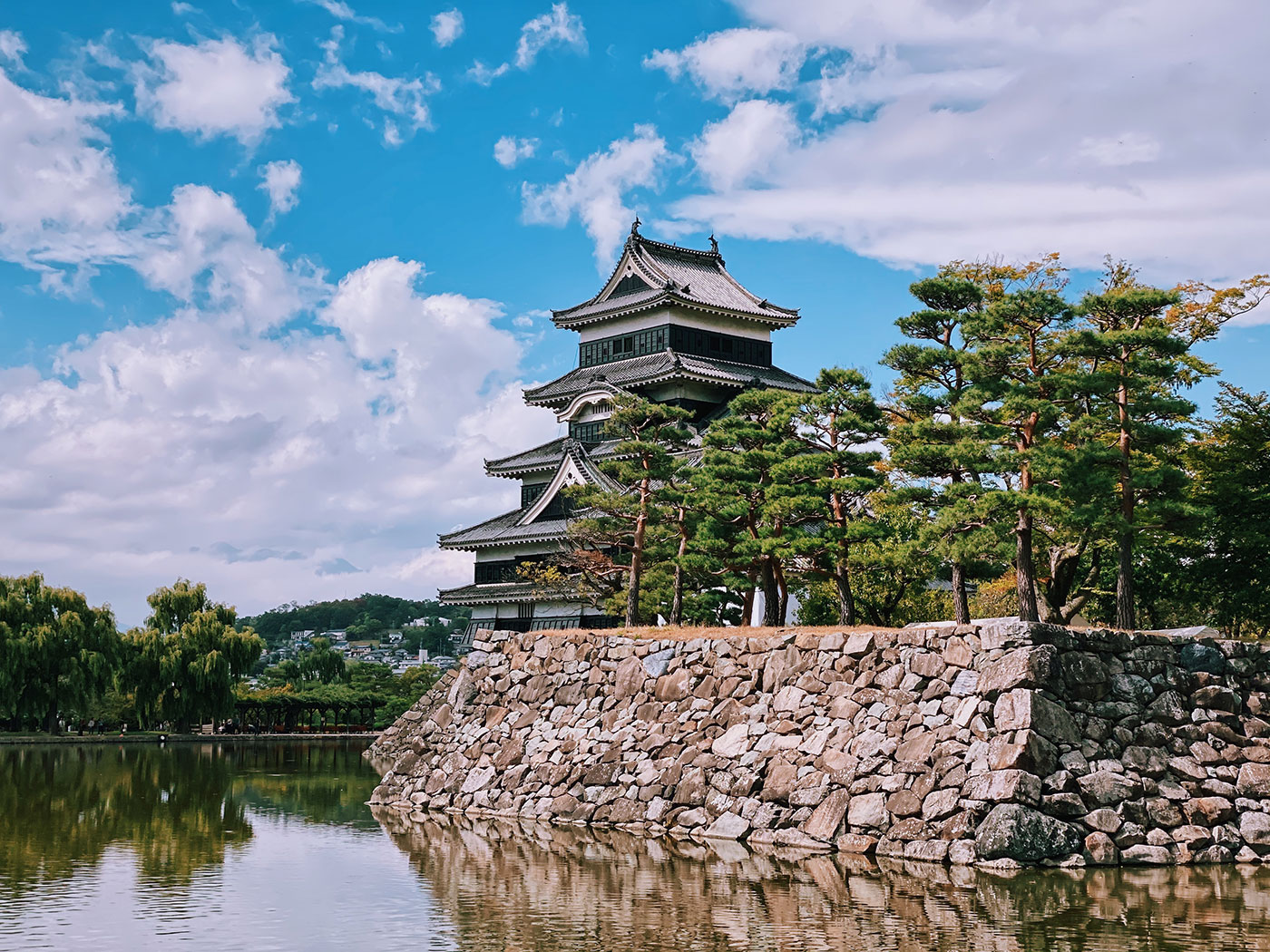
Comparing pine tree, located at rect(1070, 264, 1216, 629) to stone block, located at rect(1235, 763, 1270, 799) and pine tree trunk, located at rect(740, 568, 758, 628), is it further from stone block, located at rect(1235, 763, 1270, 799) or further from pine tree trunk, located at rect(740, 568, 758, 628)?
pine tree trunk, located at rect(740, 568, 758, 628)

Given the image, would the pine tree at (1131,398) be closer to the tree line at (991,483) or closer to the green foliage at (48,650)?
the tree line at (991,483)

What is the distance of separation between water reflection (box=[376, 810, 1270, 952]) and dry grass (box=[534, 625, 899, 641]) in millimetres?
3409

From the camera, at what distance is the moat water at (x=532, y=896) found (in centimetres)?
1098

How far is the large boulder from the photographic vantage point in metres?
14.5

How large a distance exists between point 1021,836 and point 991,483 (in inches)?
332

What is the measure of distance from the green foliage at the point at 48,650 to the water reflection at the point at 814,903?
2882 centimetres

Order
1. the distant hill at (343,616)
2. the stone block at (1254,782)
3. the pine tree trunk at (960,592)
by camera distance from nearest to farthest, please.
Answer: the stone block at (1254,782) < the pine tree trunk at (960,592) < the distant hill at (343,616)

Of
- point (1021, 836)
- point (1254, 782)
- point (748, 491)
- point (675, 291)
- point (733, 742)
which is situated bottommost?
point (1021, 836)

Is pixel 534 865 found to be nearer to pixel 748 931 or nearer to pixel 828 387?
pixel 748 931

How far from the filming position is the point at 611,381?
39469 mm

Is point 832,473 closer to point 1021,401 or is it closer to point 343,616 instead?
point 1021,401

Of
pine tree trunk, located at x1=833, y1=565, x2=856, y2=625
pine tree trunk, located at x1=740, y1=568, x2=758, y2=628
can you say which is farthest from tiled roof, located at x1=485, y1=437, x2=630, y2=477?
pine tree trunk, located at x1=833, y1=565, x2=856, y2=625

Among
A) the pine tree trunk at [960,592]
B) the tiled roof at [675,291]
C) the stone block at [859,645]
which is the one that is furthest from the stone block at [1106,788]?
the tiled roof at [675,291]

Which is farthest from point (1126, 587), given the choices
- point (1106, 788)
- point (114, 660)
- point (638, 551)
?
point (114, 660)
